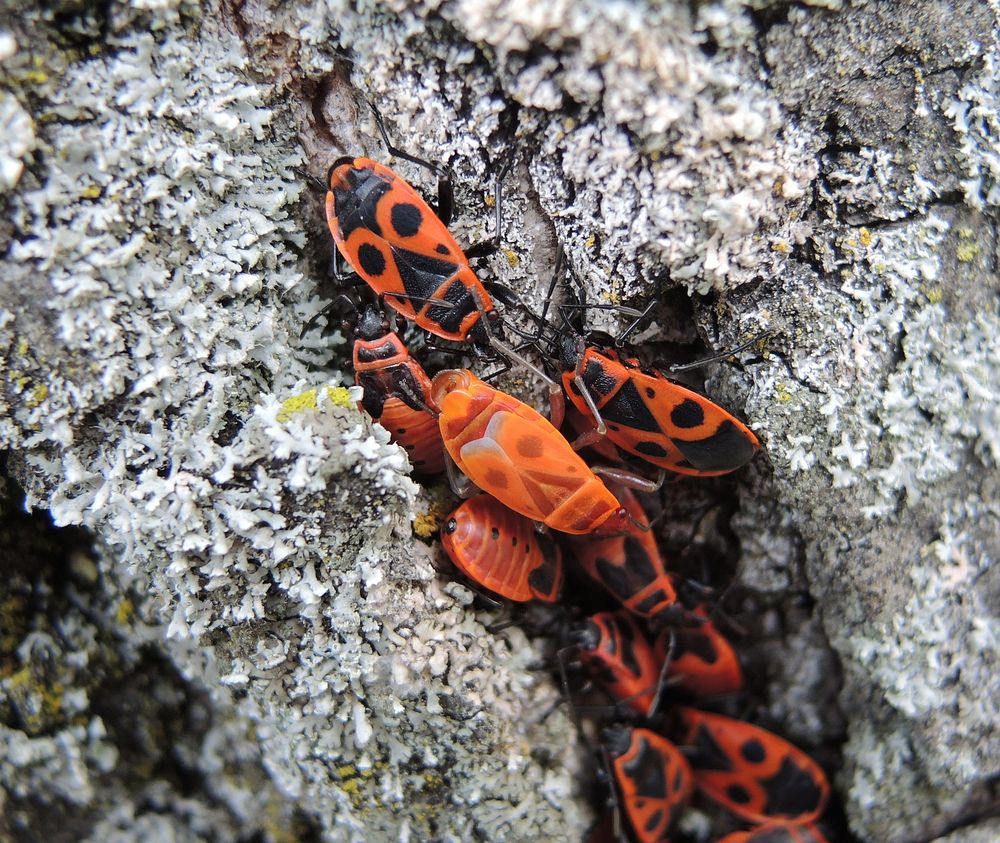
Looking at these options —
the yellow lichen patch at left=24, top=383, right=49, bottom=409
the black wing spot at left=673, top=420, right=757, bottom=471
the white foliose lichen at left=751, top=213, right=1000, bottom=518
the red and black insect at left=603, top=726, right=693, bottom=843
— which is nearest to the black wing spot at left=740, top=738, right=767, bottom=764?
the red and black insect at left=603, top=726, right=693, bottom=843

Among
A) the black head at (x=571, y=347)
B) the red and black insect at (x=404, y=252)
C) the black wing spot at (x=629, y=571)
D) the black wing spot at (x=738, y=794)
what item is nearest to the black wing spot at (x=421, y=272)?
the red and black insect at (x=404, y=252)

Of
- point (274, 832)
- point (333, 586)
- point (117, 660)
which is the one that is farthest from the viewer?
point (274, 832)

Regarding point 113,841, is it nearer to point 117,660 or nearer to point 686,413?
point 117,660

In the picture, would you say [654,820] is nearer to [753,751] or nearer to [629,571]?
[753,751]

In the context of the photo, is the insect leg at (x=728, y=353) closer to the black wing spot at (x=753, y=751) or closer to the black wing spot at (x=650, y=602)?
the black wing spot at (x=650, y=602)

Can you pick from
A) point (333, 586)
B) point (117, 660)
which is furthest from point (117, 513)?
point (117, 660)

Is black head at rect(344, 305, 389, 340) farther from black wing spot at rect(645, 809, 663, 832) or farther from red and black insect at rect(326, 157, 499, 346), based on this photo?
black wing spot at rect(645, 809, 663, 832)
